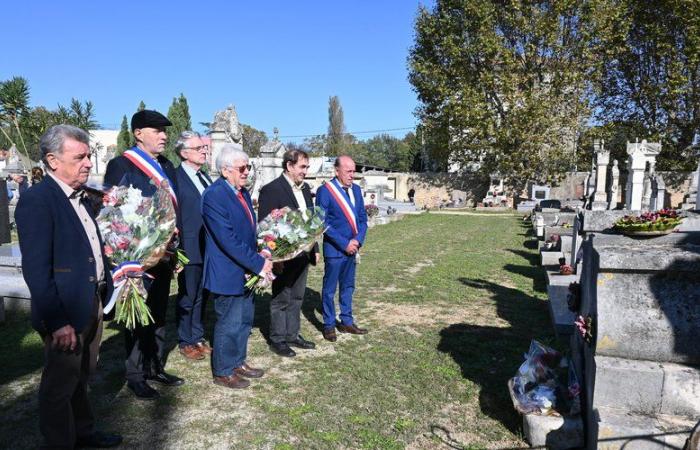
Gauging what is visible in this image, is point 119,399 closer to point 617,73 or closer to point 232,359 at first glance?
point 232,359

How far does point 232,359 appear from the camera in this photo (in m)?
3.95

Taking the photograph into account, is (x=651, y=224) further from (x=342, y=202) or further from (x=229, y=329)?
(x=229, y=329)

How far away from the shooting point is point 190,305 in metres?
4.47

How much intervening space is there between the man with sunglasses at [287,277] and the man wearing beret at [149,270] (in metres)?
1.00

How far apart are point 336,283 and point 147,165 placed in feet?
7.45

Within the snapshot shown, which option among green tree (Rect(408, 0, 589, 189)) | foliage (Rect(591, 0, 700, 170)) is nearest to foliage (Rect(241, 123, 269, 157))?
green tree (Rect(408, 0, 589, 189))

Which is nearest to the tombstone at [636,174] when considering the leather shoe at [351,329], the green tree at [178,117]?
the leather shoe at [351,329]

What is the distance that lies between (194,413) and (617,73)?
1307 inches

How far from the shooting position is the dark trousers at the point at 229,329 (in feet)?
12.6

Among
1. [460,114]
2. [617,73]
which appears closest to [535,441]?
[460,114]

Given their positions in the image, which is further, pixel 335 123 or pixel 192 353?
pixel 335 123

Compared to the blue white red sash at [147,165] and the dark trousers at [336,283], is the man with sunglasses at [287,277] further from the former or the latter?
the blue white red sash at [147,165]

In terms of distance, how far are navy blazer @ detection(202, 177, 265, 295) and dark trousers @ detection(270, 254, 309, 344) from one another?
894 mm

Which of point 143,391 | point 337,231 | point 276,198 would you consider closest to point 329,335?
point 337,231
